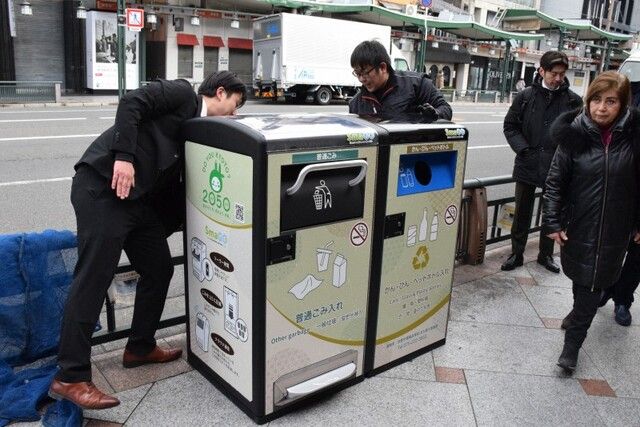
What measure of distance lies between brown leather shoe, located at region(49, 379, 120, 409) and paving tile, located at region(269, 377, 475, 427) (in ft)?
2.64

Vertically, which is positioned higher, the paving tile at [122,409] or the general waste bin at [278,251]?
the general waste bin at [278,251]

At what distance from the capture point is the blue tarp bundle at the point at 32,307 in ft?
9.21

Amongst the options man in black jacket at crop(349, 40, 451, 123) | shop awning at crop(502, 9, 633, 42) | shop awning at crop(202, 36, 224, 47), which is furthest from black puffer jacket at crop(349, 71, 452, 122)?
shop awning at crop(502, 9, 633, 42)

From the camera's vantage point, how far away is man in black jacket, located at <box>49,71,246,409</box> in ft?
8.63

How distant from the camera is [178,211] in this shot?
125 inches

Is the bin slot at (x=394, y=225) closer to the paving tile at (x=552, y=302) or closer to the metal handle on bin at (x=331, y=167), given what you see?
the metal handle on bin at (x=331, y=167)

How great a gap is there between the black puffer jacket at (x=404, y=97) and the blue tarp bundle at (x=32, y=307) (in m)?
2.14

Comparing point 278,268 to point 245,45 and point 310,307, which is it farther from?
point 245,45

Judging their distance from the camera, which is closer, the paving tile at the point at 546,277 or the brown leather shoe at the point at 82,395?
the brown leather shoe at the point at 82,395

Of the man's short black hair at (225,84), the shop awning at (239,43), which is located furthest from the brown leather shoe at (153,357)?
the shop awning at (239,43)

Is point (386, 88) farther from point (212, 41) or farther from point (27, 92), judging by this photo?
point (212, 41)

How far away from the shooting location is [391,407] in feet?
9.69

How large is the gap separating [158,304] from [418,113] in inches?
81.0

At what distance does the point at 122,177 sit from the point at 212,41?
26095 mm
